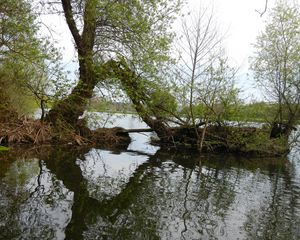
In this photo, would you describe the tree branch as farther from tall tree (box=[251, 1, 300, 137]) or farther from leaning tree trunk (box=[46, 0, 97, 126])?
tall tree (box=[251, 1, 300, 137])

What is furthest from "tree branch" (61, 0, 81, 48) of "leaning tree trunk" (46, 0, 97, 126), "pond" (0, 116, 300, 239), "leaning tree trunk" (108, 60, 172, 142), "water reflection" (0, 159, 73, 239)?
"water reflection" (0, 159, 73, 239)

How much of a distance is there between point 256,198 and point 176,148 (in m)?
12.1

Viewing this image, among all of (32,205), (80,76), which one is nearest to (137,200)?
(32,205)

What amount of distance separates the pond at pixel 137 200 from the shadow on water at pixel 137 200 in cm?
2

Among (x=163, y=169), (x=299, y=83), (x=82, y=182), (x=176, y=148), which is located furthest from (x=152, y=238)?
(x=299, y=83)

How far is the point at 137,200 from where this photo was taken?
30.1ft

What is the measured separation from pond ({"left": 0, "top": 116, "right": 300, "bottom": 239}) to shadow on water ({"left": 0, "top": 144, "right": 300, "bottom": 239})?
21 millimetres

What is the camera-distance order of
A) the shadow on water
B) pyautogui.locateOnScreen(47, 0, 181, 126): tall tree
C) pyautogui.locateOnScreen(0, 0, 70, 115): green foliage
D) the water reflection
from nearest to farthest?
the water reflection
the shadow on water
pyautogui.locateOnScreen(0, 0, 70, 115): green foliage
pyautogui.locateOnScreen(47, 0, 181, 126): tall tree

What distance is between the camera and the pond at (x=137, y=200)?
6.91m

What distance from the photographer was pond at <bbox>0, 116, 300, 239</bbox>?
6910 mm

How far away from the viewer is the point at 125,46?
1889cm

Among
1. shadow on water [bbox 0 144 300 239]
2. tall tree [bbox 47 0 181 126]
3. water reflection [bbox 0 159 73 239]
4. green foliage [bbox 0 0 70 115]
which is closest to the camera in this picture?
water reflection [bbox 0 159 73 239]

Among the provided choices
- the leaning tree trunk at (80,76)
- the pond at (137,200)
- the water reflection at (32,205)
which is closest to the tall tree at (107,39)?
the leaning tree trunk at (80,76)

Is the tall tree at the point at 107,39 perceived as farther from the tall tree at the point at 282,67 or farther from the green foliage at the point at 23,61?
the tall tree at the point at 282,67
